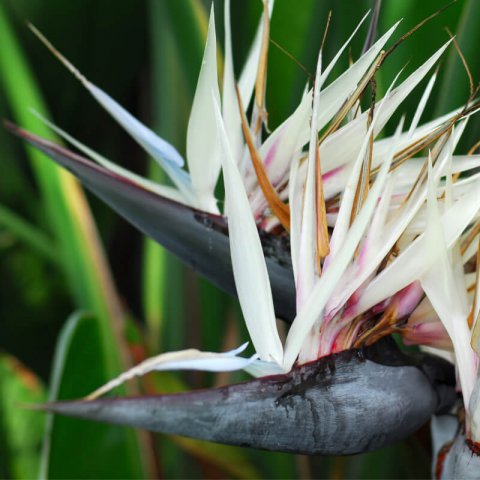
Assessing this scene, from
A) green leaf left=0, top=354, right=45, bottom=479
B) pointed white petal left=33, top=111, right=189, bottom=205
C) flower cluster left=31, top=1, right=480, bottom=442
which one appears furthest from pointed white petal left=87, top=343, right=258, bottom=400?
green leaf left=0, top=354, right=45, bottom=479

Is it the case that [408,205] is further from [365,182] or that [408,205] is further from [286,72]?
[286,72]

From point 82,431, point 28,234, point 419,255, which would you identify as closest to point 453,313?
point 419,255

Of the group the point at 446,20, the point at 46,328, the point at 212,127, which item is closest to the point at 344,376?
the point at 212,127

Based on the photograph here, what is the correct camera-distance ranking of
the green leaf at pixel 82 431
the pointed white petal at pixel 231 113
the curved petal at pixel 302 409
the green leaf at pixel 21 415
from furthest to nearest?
1. the green leaf at pixel 21 415
2. the green leaf at pixel 82 431
3. the pointed white petal at pixel 231 113
4. the curved petal at pixel 302 409

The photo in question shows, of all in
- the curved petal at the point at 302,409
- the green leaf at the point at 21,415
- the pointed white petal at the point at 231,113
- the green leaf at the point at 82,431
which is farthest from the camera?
the green leaf at the point at 21,415

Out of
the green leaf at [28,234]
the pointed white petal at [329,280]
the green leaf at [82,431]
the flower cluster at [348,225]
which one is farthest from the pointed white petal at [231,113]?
the green leaf at [28,234]

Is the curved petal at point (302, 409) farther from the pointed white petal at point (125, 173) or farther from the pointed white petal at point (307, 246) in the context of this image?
the pointed white petal at point (125, 173)

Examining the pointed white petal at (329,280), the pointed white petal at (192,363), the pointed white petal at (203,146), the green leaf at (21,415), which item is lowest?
the green leaf at (21,415)
